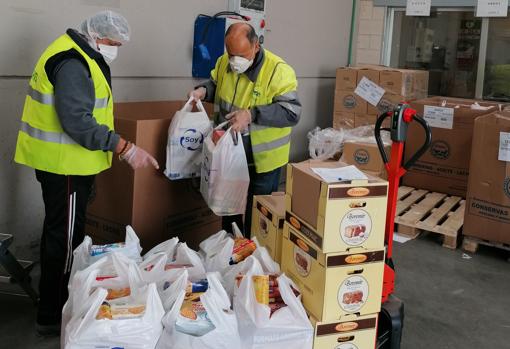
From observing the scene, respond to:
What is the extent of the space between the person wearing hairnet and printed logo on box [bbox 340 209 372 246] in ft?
3.38

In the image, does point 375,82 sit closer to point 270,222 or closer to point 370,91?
point 370,91

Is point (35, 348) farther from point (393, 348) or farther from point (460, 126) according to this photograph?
point (460, 126)

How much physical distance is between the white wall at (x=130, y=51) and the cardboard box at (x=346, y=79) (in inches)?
12.0

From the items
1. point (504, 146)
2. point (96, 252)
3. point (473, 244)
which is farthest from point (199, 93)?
point (473, 244)

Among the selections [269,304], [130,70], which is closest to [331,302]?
[269,304]

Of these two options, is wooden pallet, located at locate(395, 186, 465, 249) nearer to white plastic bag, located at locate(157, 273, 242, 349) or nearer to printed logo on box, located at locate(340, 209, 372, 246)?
printed logo on box, located at locate(340, 209, 372, 246)

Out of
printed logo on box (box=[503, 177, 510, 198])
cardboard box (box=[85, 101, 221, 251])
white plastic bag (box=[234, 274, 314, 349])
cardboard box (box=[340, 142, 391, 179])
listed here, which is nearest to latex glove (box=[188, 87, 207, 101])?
cardboard box (box=[85, 101, 221, 251])

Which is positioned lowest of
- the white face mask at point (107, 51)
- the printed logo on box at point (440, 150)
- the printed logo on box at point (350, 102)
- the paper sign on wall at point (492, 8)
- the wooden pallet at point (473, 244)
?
the wooden pallet at point (473, 244)

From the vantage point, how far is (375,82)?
561 centimetres

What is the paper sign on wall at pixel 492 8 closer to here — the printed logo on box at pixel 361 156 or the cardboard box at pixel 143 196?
the printed logo on box at pixel 361 156

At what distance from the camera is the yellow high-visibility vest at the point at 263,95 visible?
2996 mm

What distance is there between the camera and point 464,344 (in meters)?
2.87

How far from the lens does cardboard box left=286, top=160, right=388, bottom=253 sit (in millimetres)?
2027

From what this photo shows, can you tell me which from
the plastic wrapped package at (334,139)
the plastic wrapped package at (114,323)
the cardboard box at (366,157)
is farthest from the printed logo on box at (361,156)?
the plastic wrapped package at (114,323)
